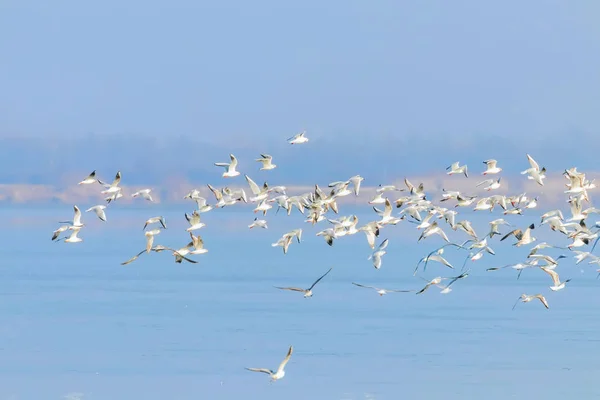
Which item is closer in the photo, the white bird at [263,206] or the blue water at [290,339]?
the blue water at [290,339]

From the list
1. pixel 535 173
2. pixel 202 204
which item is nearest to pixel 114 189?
pixel 202 204

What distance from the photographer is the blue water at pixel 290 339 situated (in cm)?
2930

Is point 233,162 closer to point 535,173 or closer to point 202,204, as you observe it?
point 202,204

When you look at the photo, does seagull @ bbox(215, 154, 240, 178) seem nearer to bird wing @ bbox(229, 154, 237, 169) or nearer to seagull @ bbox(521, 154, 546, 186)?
bird wing @ bbox(229, 154, 237, 169)

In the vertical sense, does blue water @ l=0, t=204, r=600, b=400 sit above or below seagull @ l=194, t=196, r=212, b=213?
below

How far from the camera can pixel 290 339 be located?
37375mm

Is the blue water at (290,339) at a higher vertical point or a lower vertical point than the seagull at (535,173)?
lower

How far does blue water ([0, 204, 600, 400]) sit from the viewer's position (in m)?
29.3

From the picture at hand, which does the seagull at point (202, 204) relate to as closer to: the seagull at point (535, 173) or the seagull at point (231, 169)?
the seagull at point (231, 169)

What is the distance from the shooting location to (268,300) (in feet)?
167

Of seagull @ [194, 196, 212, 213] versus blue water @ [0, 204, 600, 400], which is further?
seagull @ [194, 196, 212, 213]

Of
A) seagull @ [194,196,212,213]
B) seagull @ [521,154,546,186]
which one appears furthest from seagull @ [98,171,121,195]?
seagull @ [521,154,546,186]

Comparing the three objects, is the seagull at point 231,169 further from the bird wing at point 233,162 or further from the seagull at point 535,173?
the seagull at point 535,173

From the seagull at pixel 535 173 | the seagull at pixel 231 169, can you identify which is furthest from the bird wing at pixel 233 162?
the seagull at pixel 535 173
